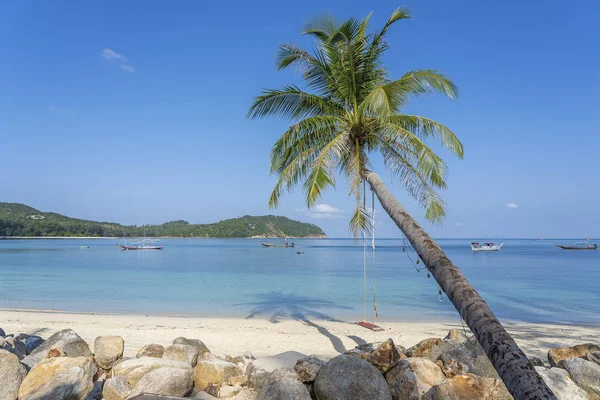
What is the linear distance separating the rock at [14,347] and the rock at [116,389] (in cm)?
249

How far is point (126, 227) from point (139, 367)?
158152mm

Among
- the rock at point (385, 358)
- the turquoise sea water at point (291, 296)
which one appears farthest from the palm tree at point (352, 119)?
the turquoise sea water at point (291, 296)

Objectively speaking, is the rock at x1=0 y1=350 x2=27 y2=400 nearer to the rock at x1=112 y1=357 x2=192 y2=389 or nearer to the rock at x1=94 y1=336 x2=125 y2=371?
→ the rock at x1=112 y1=357 x2=192 y2=389

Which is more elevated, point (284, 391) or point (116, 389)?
point (284, 391)

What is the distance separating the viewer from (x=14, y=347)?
638 cm

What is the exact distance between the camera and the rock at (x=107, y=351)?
587cm

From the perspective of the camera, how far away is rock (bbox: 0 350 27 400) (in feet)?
14.8

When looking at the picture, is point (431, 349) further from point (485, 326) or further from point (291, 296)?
point (291, 296)

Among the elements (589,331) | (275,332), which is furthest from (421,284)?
(275,332)

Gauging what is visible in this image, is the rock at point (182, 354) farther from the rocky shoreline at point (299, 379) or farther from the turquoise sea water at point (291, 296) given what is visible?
the turquoise sea water at point (291, 296)

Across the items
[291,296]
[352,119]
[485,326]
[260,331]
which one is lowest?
[291,296]

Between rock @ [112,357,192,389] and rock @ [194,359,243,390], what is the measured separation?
1.02ft

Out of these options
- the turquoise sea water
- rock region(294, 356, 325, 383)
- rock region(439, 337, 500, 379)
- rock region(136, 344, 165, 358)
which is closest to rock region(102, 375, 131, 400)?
rock region(136, 344, 165, 358)

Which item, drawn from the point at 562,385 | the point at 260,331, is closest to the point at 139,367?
the point at 562,385
